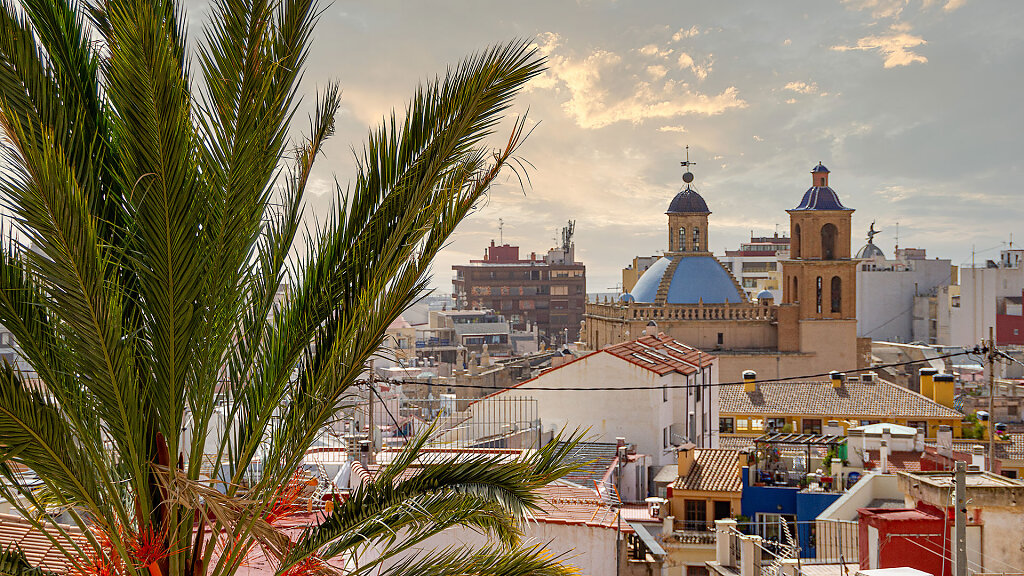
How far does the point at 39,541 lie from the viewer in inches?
264

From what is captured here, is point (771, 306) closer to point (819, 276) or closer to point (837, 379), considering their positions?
point (819, 276)

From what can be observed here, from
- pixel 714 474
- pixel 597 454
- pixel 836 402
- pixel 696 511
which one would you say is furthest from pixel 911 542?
pixel 836 402

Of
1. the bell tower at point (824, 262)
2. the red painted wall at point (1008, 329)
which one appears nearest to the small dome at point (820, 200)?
the bell tower at point (824, 262)

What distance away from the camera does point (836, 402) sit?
99.0 ft

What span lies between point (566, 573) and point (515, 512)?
0.36 meters

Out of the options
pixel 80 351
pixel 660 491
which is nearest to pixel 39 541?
pixel 80 351

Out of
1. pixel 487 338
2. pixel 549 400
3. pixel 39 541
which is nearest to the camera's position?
pixel 39 541

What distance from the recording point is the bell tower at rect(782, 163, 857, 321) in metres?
43.2

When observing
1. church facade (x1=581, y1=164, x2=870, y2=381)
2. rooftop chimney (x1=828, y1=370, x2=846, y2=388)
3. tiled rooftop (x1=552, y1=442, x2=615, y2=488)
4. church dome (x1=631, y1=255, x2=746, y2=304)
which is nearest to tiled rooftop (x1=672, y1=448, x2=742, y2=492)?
tiled rooftop (x1=552, y1=442, x2=615, y2=488)

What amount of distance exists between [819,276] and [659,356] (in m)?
24.0

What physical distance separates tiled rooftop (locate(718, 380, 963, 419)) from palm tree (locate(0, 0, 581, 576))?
26.9 meters

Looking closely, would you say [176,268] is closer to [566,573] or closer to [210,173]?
[210,173]

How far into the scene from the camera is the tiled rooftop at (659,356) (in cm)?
1975

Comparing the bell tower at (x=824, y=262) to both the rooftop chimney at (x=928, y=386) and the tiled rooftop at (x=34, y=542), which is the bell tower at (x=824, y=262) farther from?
the tiled rooftop at (x=34, y=542)
